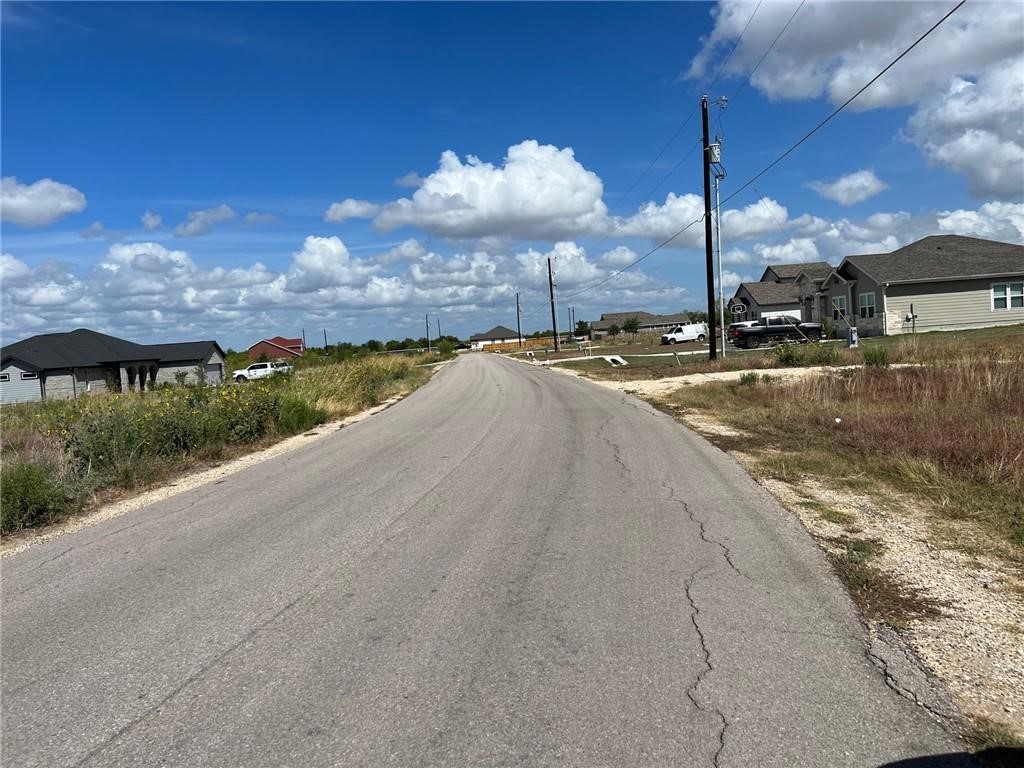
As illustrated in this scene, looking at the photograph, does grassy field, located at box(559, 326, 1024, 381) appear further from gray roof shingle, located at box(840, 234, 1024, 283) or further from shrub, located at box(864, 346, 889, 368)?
gray roof shingle, located at box(840, 234, 1024, 283)

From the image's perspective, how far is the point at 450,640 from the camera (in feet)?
15.1

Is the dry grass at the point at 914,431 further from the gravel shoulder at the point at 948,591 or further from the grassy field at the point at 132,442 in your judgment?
the grassy field at the point at 132,442

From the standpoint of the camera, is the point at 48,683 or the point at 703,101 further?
the point at 703,101

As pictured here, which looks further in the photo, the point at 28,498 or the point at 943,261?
the point at 943,261

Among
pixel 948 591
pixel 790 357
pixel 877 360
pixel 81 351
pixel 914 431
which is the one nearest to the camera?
pixel 948 591

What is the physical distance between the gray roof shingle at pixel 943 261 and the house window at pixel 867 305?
1.65m

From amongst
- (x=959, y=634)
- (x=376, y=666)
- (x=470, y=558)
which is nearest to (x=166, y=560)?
(x=470, y=558)

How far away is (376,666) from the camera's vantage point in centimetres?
425

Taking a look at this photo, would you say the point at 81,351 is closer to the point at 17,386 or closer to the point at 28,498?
the point at 17,386

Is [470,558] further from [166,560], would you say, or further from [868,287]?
[868,287]

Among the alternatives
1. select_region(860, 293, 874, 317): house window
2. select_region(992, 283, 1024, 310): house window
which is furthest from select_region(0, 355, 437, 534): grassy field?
select_region(992, 283, 1024, 310): house window

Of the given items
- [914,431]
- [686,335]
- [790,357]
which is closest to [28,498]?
[914,431]

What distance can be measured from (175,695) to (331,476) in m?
7.09

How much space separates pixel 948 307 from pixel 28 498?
141ft
